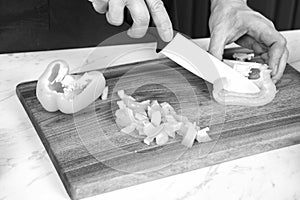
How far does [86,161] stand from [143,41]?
21.6 inches

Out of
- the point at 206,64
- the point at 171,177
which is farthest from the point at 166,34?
the point at 171,177

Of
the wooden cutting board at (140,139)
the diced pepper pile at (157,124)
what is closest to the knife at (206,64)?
the wooden cutting board at (140,139)

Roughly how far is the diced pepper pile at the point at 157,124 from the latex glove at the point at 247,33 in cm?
29

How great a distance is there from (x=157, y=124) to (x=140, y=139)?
1.9 inches

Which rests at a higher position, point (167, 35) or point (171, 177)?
point (167, 35)

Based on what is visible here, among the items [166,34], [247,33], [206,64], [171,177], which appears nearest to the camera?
[171,177]

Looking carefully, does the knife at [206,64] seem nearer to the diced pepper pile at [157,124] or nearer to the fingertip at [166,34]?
the fingertip at [166,34]

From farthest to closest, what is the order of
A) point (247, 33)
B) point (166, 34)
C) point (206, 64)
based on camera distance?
point (247, 33)
point (206, 64)
point (166, 34)

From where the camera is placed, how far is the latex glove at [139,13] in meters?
1.23

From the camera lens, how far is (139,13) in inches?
48.4

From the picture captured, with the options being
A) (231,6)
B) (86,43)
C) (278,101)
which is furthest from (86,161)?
(86,43)

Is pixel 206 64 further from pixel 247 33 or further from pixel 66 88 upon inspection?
→ pixel 66 88

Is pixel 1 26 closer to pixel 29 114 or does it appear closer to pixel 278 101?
pixel 29 114

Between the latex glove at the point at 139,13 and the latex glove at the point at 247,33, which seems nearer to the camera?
the latex glove at the point at 139,13
